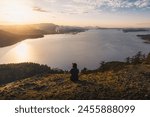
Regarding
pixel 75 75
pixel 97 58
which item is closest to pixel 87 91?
pixel 75 75

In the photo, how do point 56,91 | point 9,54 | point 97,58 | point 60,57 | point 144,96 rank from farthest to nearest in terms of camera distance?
point 9,54, point 60,57, point 97,58, point 56,91, point 144,96

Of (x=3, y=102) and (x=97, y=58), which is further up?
(x=3, y=102)

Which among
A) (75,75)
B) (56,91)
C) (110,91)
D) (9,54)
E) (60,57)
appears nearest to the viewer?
(110,91)

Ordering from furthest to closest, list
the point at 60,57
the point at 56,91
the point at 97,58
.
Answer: the point at 60,57, the point at 97,58, the point at 56,91

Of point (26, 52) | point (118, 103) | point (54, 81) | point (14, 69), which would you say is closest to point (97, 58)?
point (14, 69)

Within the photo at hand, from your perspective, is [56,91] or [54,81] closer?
[56,91]

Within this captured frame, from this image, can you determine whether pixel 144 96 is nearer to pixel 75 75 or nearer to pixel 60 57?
pixel 75 75

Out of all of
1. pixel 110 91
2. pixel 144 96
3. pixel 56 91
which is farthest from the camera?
pixel 56 91

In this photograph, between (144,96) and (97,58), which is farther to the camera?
(97,58)

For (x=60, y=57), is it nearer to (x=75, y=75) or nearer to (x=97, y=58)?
(x=97, y=58)
